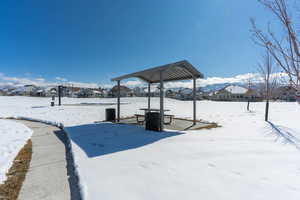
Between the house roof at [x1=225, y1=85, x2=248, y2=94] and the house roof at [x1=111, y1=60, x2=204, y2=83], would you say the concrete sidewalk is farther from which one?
the house roof at [x1=225, y1=85, x2=248, y2=94]

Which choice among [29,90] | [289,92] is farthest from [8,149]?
[29,90]

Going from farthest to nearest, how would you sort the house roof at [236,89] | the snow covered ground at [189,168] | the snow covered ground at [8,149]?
the house roof at [236,89] < the snow covered ground at [8,149] < the snow covered ground at [189,168]

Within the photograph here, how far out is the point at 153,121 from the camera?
6.32 meters

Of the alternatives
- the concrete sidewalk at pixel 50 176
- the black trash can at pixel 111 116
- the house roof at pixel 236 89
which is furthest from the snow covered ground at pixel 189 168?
the house roof at pixel 236 89

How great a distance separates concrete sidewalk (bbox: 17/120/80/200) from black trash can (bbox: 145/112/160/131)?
3.05m

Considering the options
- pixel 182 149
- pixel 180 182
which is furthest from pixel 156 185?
pixel 182 149

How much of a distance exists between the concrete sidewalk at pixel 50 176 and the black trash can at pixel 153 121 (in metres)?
3.05

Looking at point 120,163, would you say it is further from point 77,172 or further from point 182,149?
point 182,149

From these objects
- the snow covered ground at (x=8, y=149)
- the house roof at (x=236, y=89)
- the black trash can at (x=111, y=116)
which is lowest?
the snow covered ground at (x=8, y=149)

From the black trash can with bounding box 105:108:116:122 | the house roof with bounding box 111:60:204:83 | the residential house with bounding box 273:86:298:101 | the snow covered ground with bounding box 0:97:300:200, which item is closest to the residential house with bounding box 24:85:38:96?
the black trash can with bounding box 105:108:116:122

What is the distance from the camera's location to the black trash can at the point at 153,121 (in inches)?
245

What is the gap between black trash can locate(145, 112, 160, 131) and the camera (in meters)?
6.23

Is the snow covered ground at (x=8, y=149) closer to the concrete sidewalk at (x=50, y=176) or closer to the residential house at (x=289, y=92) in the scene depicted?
the concrete sidewalk at (x=50, y=176)

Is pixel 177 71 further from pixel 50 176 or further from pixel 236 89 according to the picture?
pixel 236 89
